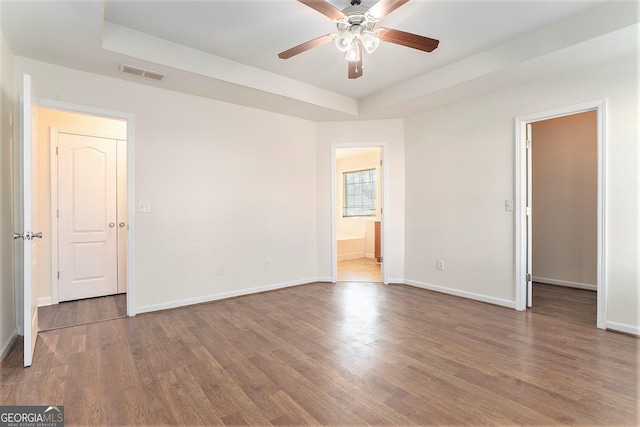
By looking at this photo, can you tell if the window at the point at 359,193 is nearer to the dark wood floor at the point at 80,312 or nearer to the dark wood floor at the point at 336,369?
the dark wood floor at the point at 336,369

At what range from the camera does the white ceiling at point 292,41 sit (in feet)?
7.95

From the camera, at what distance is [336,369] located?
2.22 meters

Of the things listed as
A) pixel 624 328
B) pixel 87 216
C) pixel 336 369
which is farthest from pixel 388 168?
pixel 87 216

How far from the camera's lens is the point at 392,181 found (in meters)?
4.83

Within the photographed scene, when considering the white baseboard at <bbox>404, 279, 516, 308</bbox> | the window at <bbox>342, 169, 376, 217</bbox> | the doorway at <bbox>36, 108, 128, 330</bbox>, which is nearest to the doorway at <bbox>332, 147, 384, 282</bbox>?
the window at <bbox>342, 169, 376, 217</bbox>

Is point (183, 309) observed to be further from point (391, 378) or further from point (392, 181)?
point (392, 181)

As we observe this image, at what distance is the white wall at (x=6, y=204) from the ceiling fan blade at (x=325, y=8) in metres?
2.42

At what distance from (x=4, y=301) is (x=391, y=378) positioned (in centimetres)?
303

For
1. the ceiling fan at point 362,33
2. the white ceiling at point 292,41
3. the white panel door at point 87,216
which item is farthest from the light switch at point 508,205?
the white panel door at point 87,216

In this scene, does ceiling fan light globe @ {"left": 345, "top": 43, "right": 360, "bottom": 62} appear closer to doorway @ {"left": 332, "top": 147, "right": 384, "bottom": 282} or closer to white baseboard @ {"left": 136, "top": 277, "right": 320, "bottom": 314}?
white baseboard @ {"left": 136, "top": 277, "right": 320, "bottom": 314}

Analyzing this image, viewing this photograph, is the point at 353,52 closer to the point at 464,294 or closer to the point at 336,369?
the point at 336,369

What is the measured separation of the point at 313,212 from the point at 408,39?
118 inches

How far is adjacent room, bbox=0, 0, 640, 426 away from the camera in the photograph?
2.06m

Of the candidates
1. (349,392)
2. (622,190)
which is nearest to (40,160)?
(349,392)
